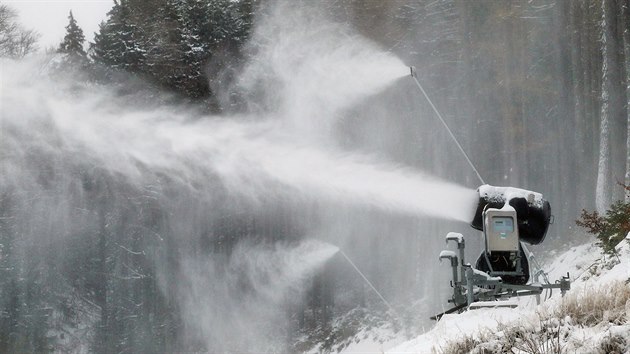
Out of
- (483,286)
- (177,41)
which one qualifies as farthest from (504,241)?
(177,41)

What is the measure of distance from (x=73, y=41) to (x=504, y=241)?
112 ft

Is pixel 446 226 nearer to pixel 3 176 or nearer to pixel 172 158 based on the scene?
pixel 172 158

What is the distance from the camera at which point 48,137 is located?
117 feet

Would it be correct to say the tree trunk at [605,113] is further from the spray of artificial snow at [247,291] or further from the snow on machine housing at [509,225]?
the snow on machine housing at [509,225]

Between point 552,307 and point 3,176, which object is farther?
point 3,176

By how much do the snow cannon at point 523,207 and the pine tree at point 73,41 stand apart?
106 ft

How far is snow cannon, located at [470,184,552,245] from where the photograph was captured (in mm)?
10852

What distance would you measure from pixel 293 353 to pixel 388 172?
1046cm

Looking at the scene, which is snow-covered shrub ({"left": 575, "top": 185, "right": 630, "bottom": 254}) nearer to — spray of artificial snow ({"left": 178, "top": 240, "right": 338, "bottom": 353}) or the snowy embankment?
the snowy embankment

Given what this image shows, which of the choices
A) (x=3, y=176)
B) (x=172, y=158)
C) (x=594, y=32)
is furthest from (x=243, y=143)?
(x=594, y=32)

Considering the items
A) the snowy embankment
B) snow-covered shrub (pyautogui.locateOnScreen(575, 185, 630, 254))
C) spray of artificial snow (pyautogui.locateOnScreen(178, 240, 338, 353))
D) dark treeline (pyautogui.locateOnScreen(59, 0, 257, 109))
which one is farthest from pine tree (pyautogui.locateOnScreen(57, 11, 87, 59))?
the snowy embankment

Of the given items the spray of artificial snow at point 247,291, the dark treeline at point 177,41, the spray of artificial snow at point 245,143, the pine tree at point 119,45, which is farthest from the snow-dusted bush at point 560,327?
the pine tree at point 119,45

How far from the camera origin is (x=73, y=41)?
39656 mm

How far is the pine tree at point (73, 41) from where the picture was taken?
128 feet
